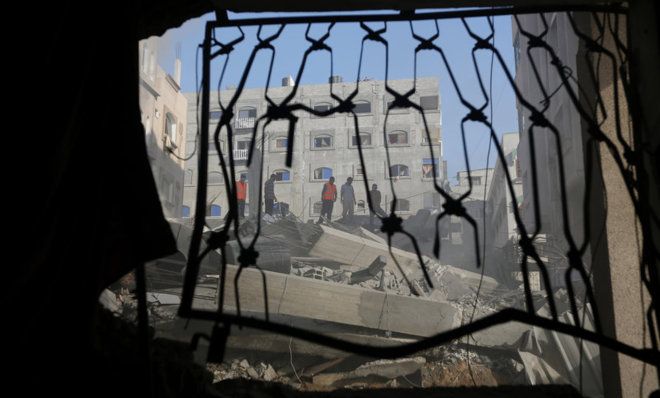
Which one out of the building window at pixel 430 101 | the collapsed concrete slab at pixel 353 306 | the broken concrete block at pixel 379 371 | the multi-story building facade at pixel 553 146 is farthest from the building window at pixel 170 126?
the building window at pixel 430 101

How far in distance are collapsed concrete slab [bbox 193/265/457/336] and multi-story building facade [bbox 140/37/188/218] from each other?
9.88 metres

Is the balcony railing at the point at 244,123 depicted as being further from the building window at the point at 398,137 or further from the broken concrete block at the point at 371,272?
the broken concrete block at the point at 371,272

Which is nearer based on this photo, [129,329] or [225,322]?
[225,322]

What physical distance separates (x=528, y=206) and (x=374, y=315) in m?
14.5

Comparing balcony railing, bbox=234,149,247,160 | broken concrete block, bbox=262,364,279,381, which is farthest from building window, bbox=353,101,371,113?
broken concrete block, bbox=262,364,279,381

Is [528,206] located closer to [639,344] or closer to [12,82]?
[639,344]

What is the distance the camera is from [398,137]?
39281mm

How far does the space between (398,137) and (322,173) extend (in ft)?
18.6

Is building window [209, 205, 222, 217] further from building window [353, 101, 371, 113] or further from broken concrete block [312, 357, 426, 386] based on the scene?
broken concrete block [312, 357, 426, 386]

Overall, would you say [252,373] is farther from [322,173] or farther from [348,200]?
[322,173]

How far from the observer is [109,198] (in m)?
1.54

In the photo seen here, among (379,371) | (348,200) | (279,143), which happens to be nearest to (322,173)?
(279,143)

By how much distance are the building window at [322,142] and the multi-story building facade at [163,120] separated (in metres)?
14.2

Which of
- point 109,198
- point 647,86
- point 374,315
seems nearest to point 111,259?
point 109,198
